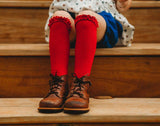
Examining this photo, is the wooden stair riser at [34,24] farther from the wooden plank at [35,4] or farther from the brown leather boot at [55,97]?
the brown leather boot at [55,97]

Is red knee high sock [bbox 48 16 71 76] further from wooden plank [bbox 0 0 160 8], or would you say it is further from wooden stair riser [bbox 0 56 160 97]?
wooden plank [bbox 0 0 160 8]

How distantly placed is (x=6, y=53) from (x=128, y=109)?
468 mm

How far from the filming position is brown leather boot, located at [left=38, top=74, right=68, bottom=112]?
0.71m

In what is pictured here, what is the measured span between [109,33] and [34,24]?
399mm

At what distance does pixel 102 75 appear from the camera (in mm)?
918

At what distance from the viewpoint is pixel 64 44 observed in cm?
83

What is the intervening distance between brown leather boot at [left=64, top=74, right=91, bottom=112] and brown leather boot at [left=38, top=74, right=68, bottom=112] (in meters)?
0.03

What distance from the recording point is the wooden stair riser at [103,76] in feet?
3.00

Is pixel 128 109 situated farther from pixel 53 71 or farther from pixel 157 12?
pixel 157 12

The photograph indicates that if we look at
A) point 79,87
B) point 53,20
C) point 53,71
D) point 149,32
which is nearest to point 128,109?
point 79,87

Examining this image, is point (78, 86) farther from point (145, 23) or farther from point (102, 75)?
point (145, 23)

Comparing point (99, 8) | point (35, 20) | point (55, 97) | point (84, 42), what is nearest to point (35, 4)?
point (35, 20)

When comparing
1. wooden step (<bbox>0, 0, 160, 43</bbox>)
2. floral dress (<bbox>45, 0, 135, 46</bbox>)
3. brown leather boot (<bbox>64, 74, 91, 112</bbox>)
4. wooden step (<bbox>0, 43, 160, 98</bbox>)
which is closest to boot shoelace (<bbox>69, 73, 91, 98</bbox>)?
brown leather boot (<bbox>64, 74, 91, 112</bbox>)

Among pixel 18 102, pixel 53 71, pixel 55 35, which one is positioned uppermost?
pixel 55 35
